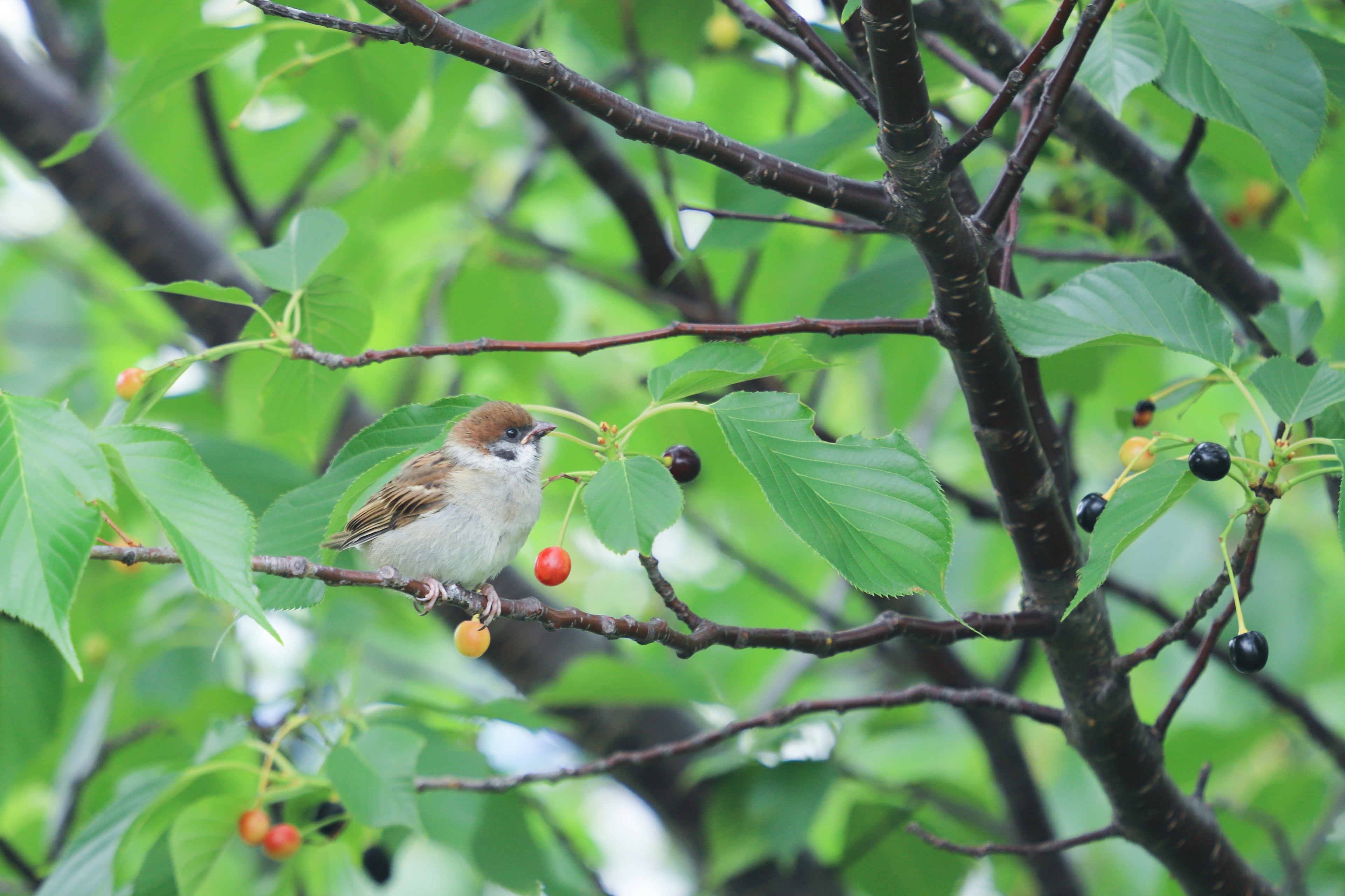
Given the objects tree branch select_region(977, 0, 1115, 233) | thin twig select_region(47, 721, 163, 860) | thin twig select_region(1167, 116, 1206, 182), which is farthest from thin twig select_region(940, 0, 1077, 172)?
thin twig select_region(47, 721, 163, 860)

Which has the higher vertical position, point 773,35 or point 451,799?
point 773,35

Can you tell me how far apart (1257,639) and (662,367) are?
119 centimetres

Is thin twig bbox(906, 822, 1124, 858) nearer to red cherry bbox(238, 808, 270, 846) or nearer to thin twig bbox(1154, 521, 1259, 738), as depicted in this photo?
thin twig bbox(1154, 521, 1259, 738)

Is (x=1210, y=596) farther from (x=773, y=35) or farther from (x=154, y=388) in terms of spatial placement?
(x=154, y=388)

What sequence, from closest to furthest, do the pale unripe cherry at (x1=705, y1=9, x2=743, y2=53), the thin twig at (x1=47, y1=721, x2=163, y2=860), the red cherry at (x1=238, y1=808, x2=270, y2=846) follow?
the red cherry at (x1=238, y1=808, x2=270, y2=846) → the thin twig at (x1=47, y1=721, x2=163, y2=860) → the pale unripe cherry at (x1=705, y1=9, x2=743, y2=53)

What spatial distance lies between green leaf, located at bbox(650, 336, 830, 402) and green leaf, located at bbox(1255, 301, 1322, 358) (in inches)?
47.0

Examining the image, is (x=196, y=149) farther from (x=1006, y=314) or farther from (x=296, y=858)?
(x=1006, y=314)

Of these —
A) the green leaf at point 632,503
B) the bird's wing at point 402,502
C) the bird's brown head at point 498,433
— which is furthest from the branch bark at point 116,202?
the green leaf at point 632,503

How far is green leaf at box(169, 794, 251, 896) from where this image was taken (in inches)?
113

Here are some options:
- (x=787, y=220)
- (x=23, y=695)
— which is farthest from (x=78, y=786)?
(x=787, y=220)

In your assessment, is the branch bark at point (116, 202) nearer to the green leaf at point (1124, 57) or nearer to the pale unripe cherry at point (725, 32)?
the pale unripe cherry at point (725, 32)

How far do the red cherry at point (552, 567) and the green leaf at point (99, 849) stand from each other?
159cm

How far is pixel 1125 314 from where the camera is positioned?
6.64ft

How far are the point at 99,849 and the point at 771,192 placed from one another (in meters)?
2.60
